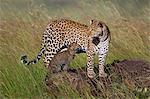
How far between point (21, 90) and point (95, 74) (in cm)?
100

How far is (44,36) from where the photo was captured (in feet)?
29.2

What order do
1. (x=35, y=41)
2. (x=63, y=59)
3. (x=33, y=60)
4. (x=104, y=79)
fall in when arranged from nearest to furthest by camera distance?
(x=104, y=79) → (x=63, y=59) → (x=33, y=60) → (x=35, y=41)

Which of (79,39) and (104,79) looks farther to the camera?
(79,39)

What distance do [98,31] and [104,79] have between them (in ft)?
2.39

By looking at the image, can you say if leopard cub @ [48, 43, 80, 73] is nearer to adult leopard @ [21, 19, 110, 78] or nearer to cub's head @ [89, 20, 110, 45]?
adult leopard @ [21, 19, 110, 78]

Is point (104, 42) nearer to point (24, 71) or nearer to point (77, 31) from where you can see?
point (77, 31)

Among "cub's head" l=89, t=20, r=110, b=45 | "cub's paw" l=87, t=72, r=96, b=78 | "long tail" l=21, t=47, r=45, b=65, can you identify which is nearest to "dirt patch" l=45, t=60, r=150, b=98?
"cub's paw" l=87, t=72, r=96, b=78

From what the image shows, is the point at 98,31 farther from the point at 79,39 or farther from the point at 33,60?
the point at 33,60

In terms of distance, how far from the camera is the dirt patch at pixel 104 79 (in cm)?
733

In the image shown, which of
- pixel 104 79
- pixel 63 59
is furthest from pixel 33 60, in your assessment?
pixel 104 79

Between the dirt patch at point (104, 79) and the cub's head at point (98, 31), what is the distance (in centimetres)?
38

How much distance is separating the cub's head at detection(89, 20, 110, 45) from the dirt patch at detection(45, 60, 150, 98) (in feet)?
1.26

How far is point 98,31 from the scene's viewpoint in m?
8.09

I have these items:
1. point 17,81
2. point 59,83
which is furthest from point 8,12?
point 59,83
